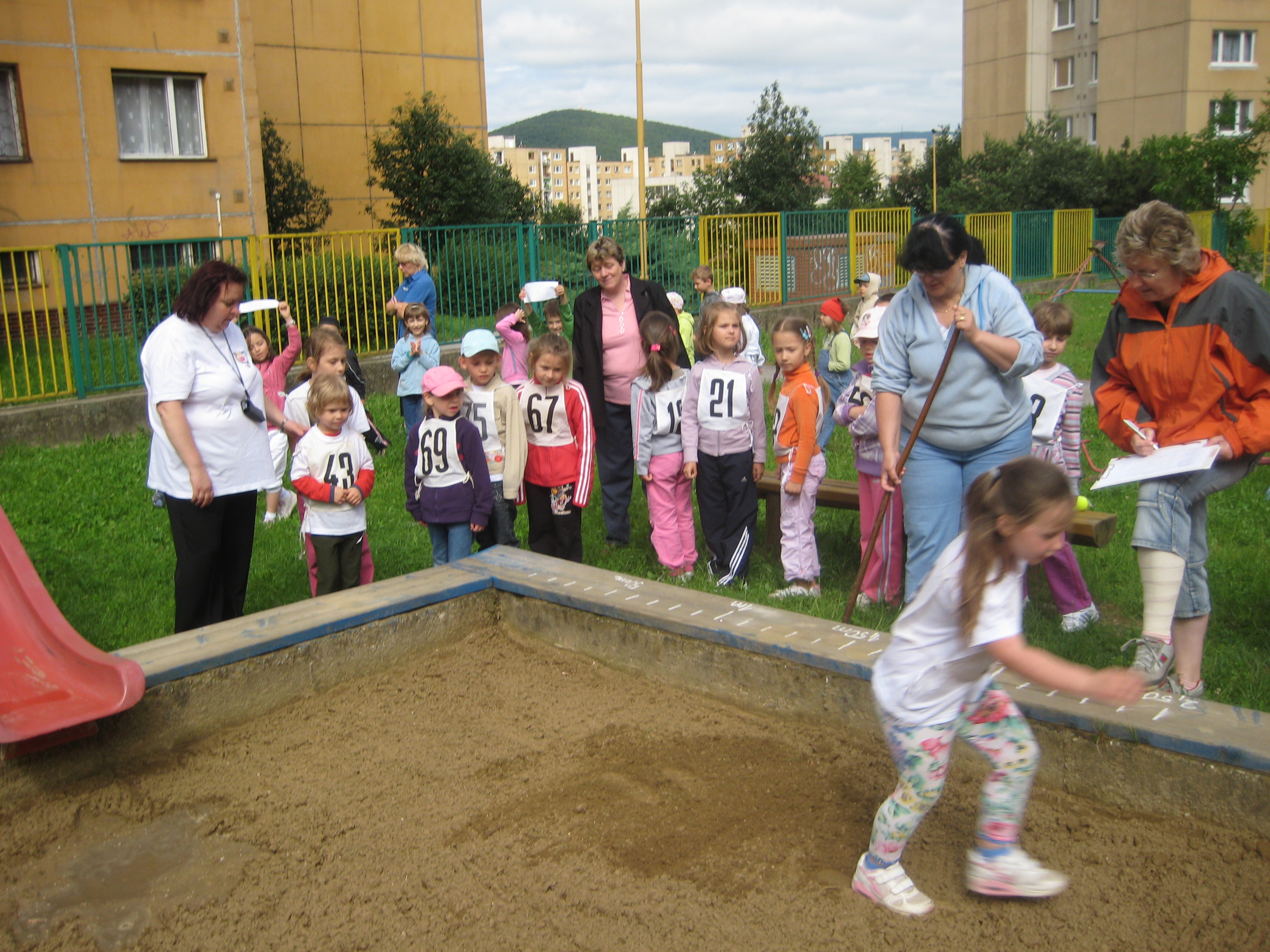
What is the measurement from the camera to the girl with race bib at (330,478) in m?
5.22

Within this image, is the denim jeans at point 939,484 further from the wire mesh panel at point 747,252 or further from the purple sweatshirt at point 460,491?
the wire mesh panel at point 747,252

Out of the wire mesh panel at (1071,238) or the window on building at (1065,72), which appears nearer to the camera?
the wire mesh panel at (1071,238)

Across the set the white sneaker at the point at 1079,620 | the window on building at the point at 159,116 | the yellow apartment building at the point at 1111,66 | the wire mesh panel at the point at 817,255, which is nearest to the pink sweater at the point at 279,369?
the white sneaker at the point at 1079,620

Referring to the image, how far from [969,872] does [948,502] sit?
160 cm

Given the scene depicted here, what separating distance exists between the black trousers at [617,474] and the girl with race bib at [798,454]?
3.89 ft

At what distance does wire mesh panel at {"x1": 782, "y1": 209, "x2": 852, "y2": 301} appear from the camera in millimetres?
18500

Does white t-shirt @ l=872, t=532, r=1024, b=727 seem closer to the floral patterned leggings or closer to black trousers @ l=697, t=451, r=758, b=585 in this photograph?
the floral patterned leggings

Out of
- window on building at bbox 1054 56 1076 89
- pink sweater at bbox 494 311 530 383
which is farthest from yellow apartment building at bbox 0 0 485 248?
window on building at bbox 1054 56 1076 89

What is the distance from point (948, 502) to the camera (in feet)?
13.7

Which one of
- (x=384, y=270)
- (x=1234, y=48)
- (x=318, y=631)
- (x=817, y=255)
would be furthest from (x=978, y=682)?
(x=1234, y=48)

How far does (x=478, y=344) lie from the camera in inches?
227

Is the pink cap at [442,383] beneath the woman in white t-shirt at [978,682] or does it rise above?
above

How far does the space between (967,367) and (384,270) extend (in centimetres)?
993

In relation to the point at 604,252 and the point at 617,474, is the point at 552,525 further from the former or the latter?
the point at 604,252
